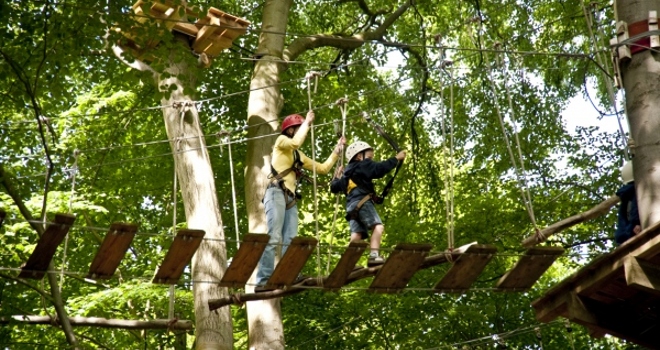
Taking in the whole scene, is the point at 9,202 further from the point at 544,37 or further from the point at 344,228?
the point at 544,37

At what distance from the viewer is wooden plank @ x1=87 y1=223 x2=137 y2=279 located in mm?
5852

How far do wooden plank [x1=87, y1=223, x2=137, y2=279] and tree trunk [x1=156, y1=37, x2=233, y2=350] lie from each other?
1.78 meters

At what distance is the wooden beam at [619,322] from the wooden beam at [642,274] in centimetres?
62

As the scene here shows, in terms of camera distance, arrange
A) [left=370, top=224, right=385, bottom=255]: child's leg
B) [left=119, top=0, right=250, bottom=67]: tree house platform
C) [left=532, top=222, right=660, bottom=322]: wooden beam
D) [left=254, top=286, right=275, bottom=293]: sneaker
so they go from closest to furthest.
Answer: [left=532, top=222, right=660, bottom=322]: wooden beam, [left=254, top=286, right=275, bottom=293]: sneaker, [left=370, top=224, right=385, bottom=255]: child's leg, [left=119, top=0, right=250, bottom=67]: tree house platform

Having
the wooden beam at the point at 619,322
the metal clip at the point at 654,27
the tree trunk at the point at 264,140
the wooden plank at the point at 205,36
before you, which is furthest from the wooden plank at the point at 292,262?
the wooden plank at the point at 205,36

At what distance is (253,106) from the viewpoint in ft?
30.3

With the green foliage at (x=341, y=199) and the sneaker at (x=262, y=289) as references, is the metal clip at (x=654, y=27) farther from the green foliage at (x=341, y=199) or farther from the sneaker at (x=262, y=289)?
the green foliage at (x=341, y=199)

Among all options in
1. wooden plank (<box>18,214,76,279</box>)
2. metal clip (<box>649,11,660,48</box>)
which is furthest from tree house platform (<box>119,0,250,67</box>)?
metal clip (<box>649,11,660,48</box>)

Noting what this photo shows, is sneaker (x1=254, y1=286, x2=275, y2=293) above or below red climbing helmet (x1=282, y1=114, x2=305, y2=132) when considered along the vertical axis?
below

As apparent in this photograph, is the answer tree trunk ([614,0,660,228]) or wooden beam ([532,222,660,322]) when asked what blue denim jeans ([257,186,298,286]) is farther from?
tree trunk ([614,0,660,228])

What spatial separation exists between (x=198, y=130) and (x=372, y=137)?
14.1ft

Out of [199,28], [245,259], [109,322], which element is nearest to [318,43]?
[199,28]

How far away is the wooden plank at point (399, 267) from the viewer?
20.2 ft

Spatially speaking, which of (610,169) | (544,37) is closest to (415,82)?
(544,37)
